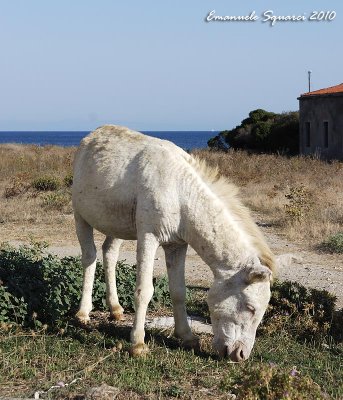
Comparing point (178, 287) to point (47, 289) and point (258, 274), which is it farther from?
point (47, 289)

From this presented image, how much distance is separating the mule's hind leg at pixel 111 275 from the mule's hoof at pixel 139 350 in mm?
1364

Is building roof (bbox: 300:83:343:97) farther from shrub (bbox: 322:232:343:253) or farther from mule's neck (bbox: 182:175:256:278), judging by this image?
mule's neck (bbox: 182:175:256:278)

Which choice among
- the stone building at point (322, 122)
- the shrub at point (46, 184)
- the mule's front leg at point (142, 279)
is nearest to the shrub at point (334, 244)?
the mule's front leg at point (142, 279)

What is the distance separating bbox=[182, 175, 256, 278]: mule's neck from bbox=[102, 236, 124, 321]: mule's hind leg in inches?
60.8

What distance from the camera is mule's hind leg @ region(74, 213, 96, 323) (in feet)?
23.8

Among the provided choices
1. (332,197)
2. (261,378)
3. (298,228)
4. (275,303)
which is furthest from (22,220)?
(261,378)

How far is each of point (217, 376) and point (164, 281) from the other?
2761 millimetres

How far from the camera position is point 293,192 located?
1634 cm

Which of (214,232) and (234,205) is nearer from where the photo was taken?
(214,232)

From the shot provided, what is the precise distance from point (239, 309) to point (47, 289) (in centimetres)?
242

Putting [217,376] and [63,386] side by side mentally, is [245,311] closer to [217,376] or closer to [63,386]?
[217,376]

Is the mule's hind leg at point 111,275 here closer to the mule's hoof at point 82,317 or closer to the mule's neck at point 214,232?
the mule's hoof at point 82,317

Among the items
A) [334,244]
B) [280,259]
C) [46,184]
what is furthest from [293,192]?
[46,184]

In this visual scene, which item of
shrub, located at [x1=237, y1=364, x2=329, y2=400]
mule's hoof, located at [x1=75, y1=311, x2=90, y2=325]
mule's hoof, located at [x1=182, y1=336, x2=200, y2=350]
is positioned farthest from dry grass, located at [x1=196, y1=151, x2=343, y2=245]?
shrub, located at [x1=237, y1=364, x2=329, y2=400]
